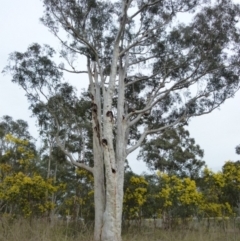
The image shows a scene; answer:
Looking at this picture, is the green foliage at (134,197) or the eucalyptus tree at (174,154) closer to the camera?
the green foliage at (134,197)

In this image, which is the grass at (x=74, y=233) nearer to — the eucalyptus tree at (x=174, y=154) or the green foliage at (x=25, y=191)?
the green foliage at (x=25, y=191)

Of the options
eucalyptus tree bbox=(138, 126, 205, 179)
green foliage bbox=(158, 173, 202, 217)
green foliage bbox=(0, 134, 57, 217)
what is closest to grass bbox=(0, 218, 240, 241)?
green foliage bbox=(158, 173, 202, 217)

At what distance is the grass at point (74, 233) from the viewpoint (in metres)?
10.1

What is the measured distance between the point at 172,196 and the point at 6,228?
24.9 ft

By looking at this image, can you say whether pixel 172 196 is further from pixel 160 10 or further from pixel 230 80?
pixel 160 10

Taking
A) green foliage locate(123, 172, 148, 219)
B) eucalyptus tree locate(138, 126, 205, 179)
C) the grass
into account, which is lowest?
the grass

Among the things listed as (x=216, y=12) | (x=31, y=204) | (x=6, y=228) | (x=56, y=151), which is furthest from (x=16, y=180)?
(x=216, y=12)

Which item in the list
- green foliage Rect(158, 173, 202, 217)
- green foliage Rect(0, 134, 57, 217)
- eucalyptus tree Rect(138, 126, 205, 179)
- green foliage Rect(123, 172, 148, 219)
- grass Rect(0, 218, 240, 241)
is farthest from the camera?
eucalyptus tree Rect(138, 126, 205, 179)

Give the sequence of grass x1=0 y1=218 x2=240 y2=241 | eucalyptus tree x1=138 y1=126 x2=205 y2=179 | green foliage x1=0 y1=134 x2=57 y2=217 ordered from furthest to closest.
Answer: eucalyptus tree x1=138 y1=126 x2=205 y2=179 < green foliage x1=0 y1=134 x2=57 y2=217 < grass x1=0 y1=218 x2=240 y2=241

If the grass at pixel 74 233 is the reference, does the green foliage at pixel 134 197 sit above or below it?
above

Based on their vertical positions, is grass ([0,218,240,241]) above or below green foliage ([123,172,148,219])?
below

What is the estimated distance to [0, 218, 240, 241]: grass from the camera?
1009cm

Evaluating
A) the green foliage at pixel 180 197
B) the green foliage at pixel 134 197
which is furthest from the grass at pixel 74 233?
the green foliage at pixel 180 197

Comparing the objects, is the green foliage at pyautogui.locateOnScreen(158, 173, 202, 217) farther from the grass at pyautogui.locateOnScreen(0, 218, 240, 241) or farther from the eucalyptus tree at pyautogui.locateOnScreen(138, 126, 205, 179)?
the eucalyptus tree at pyautogui.locateOnScreen(138, 126, 205, 179)
